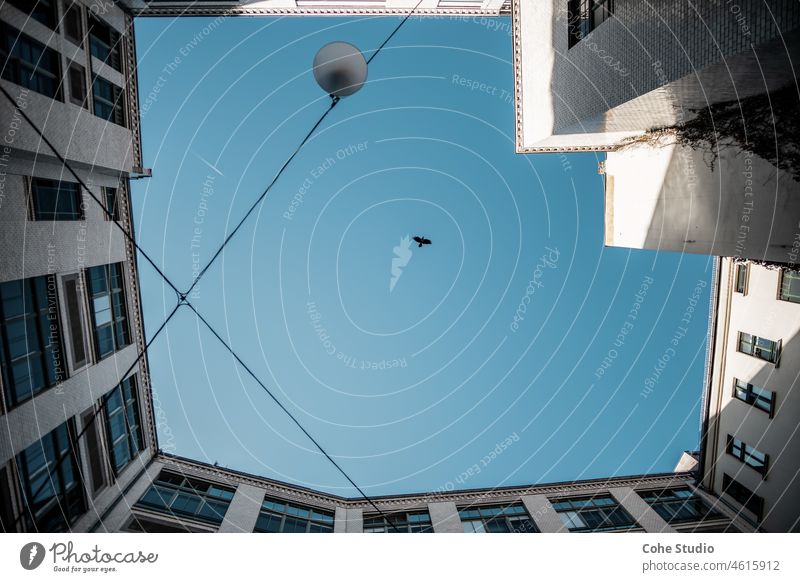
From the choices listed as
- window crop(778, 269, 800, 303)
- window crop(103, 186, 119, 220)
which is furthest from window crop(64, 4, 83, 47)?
window crop(778, 269, 800, 303)

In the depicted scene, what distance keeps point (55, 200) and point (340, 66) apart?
37.1 feet

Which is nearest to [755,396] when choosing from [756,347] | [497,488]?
[756,347]

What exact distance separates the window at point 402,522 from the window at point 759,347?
16.0m

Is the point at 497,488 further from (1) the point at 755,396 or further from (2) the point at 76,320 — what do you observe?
(2) the point at 76,320

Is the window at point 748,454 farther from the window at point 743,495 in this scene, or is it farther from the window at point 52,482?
the window at point 52,482

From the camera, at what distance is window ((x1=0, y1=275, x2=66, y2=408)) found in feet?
32.8

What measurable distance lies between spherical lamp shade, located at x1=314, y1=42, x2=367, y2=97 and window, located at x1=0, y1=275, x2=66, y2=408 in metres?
10.5

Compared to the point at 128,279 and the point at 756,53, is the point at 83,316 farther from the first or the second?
the point at 756,53

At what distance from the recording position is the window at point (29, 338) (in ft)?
32.8

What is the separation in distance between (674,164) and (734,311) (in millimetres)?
8624

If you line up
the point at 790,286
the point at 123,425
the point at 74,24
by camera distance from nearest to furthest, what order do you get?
the point at 74,24 → the point at 790,286 → the point at 123,425

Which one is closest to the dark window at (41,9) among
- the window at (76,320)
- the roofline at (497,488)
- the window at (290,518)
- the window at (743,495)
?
the window at (76,320)

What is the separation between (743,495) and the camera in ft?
51.6
